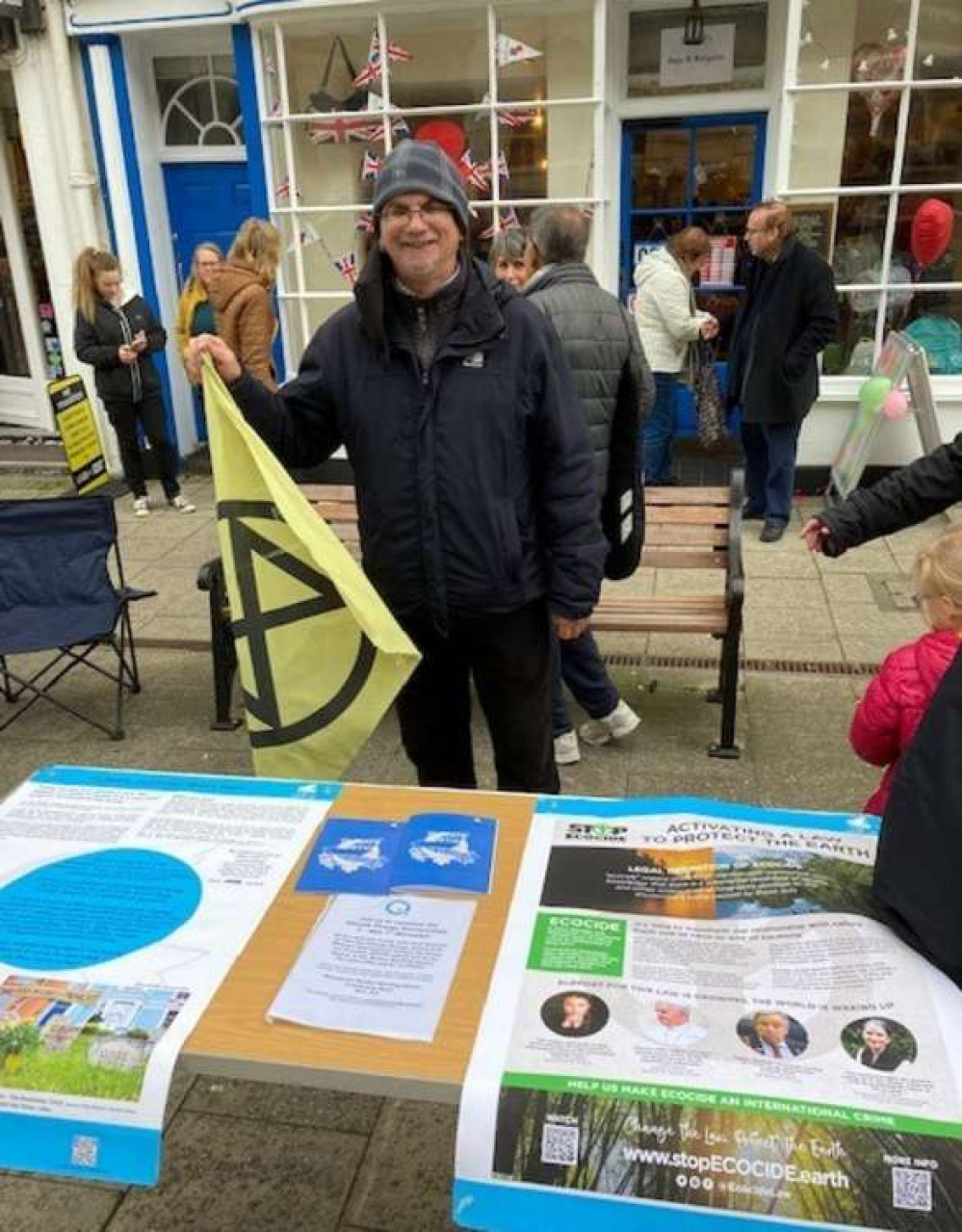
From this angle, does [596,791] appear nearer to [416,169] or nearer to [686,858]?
[686,858]

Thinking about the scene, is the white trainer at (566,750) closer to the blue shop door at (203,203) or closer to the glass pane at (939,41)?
the glass pane at (939,41)

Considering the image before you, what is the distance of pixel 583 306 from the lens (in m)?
3.39

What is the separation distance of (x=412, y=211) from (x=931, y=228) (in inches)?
219

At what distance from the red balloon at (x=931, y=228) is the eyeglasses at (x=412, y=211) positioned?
548 cm

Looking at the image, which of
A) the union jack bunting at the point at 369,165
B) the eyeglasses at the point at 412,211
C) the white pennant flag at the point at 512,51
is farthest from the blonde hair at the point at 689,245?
the eyeglasses at the point at 412,211

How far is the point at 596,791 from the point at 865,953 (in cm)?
223

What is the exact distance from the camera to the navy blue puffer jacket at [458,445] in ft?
7.88

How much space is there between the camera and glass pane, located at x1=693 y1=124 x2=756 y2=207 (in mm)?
→ 7543

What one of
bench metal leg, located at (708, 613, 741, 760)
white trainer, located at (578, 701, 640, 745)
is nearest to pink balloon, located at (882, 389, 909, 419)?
bench metal leg, located at (708, 613, 741, 760)

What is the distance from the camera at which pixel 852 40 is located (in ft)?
22.0

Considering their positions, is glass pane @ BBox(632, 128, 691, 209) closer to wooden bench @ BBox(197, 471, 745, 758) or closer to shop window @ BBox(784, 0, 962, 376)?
shop window @ BBox(784, 0, 962, 376)

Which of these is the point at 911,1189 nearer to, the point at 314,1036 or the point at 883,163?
the point at 314,1036

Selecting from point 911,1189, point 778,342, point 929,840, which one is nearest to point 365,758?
point 929,840

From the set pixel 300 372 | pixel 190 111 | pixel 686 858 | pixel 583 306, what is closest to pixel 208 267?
pixel 190 111
